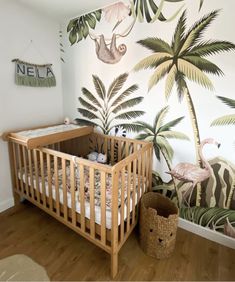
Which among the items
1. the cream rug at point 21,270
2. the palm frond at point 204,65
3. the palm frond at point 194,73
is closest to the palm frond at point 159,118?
the palm frond at point 194,73

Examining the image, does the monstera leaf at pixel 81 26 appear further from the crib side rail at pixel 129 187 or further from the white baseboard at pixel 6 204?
the white baseboard at pixel 6 204

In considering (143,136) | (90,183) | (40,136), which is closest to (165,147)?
(143,136)

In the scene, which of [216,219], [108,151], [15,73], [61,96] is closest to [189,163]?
[216,219]

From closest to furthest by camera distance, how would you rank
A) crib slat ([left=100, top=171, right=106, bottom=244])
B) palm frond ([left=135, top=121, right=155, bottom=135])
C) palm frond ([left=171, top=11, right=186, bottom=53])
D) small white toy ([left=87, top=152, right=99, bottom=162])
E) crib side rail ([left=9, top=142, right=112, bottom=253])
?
crib slat ([left=100, top=171, right=106, bottom=244]) < crib side rail ([left=9, top=142, right=112, bottom=253]) < palm frond ([left=171, top=11, right=186, bottom=53]) < palm frond ([left=135, top=121, right=155, bottom=135]) < small white toy ([left=87, top=152, right=99, bottom=162])

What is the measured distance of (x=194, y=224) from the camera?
2035 millimetres

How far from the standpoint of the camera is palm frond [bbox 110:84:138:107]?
2.16 meters

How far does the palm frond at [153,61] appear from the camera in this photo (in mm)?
1917

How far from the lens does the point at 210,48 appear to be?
1.69m

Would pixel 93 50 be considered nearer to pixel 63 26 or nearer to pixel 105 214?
pixel 63 26

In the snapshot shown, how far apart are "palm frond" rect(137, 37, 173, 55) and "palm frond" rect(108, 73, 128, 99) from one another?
0.36 meters

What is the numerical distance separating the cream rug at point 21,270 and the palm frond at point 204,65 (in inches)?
84.8

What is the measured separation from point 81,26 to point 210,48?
156 centimetres

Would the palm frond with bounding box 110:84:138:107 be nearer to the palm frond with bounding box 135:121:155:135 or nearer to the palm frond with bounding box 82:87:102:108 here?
the palm frond with bounding box 82:87:102:108

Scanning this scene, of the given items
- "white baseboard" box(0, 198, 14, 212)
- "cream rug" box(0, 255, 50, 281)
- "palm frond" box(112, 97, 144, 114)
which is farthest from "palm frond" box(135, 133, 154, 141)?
"white baseboard" box(0, 198, 14, 212)
